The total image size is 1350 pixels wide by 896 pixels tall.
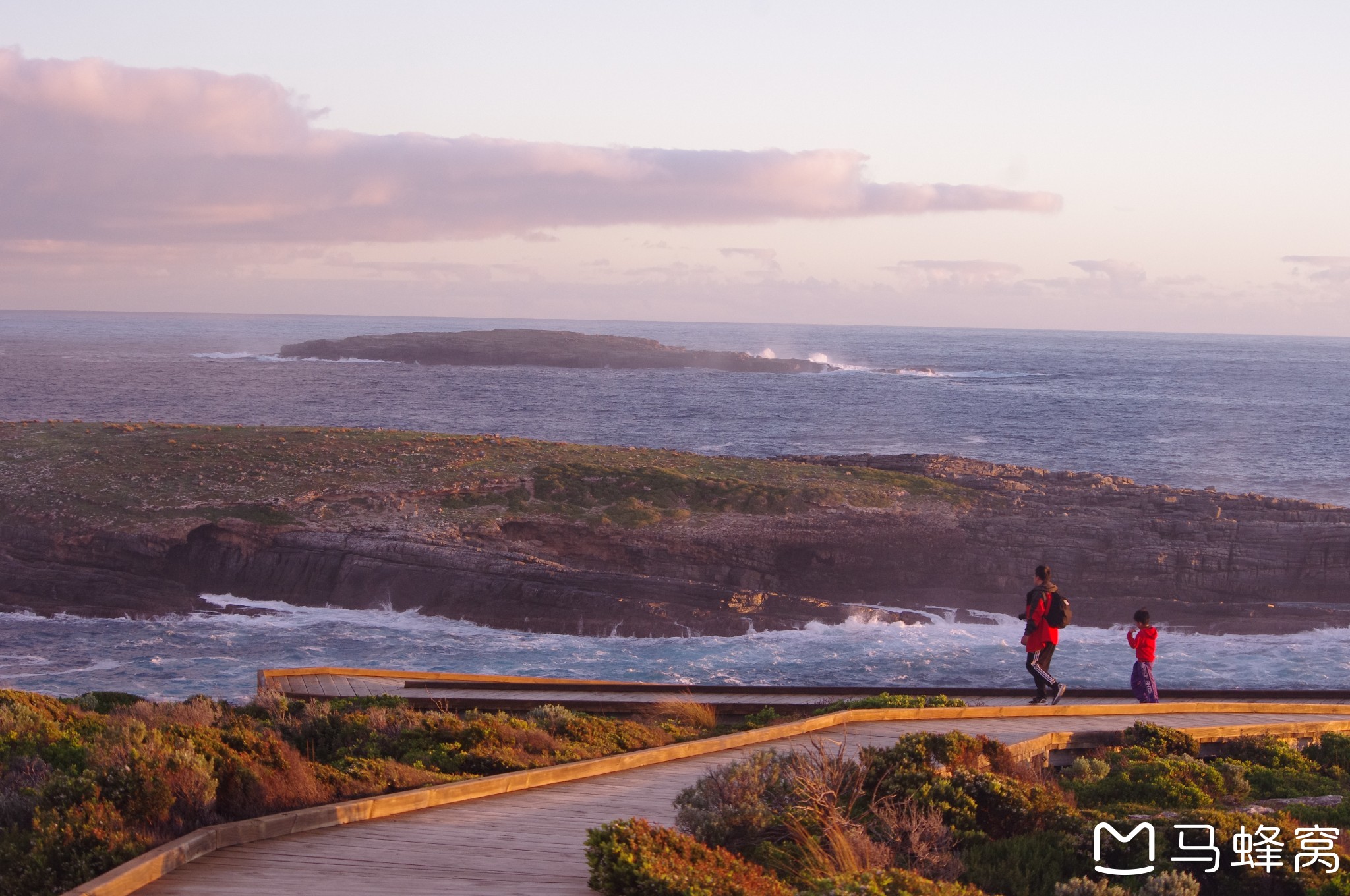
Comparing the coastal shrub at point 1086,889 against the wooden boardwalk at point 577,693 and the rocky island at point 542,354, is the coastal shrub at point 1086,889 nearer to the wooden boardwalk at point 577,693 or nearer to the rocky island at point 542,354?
the wooden boardwalk at point 577,693

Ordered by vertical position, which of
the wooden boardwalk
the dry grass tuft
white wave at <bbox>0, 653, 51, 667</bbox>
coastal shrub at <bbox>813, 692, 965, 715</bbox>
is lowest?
white wave at <bbox>0, 653, 51, 667</bbox>

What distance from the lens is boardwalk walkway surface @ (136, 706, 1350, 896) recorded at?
Answer: 6617 mm

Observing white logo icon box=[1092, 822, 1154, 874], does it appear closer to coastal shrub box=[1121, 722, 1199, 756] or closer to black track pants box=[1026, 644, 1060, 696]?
coastal shrub box=[1121, 722, 1199, 756]

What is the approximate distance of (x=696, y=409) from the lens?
8806 centimetres

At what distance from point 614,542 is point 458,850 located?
22822mm

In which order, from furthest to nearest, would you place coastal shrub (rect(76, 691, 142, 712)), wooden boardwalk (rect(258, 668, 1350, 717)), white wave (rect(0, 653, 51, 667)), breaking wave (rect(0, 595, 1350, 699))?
breaking wave (rect(0, 595, 1350, 699)) → white wave (rect(0, 653, 51, 667)) → wooden boardwalk (rect(258, 668, 1350, 717)) → coastal shrub (rect(76, 691, 142, 712))

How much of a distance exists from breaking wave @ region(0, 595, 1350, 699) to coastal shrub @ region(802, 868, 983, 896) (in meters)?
15.6

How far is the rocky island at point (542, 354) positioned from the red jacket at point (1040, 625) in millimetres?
131552

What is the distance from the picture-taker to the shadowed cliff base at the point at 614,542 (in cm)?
2716

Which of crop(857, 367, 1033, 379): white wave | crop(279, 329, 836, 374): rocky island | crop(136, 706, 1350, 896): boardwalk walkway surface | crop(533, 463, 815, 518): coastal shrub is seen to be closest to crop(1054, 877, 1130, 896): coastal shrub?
crop(136, 706, 1350, 896): boardwalk walkway surface

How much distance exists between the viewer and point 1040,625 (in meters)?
14.4

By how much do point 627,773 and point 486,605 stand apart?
669 inches

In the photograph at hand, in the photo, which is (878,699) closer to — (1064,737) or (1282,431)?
(1064,737)

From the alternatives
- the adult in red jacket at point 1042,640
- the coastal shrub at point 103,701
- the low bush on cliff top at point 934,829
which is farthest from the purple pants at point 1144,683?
the coastal shrub at point 103,701
